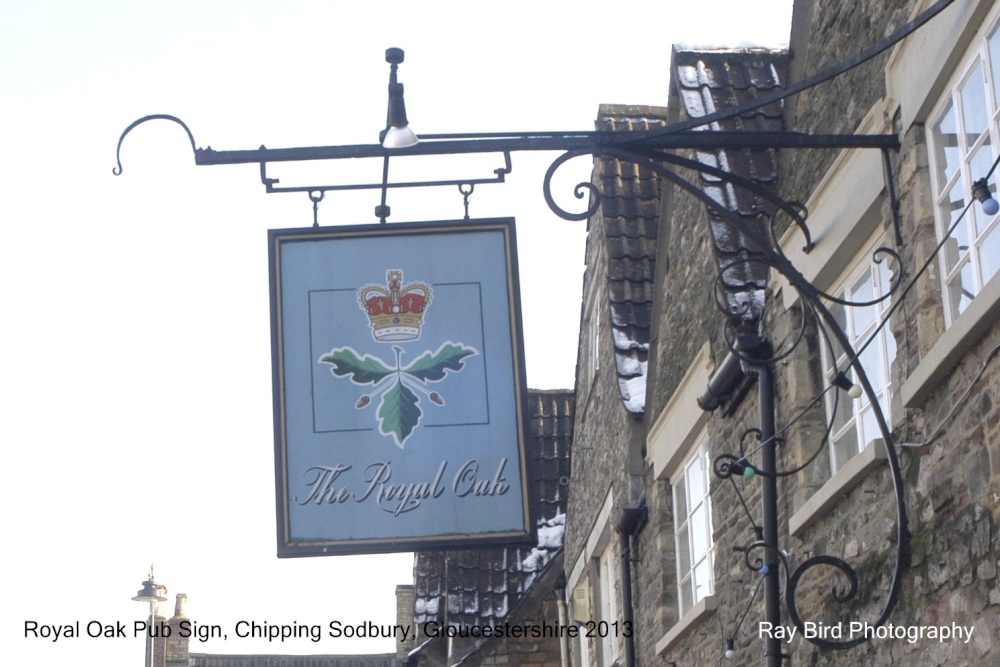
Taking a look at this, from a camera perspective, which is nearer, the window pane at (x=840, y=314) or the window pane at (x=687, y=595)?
the window pane at (x=840, y=314)

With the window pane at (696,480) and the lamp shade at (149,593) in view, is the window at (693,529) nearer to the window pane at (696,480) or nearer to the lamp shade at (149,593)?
the window pane at (696,480)

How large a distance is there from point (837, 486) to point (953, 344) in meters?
1.54

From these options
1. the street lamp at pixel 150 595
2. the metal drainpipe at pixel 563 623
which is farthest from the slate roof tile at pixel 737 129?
the street lamp at pixel 150 595

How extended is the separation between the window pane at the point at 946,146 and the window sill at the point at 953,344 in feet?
2.60

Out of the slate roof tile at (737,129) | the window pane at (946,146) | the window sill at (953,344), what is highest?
the slate roof tile at (737,129)

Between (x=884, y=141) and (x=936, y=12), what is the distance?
3.30 feet

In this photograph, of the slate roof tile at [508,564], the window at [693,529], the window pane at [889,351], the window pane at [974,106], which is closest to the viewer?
the window pane at [974,106]

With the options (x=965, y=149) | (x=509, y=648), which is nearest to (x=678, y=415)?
(x=965, y=149)

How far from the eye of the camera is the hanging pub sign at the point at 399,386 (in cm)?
762

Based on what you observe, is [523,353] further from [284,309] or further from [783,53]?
[783,53]

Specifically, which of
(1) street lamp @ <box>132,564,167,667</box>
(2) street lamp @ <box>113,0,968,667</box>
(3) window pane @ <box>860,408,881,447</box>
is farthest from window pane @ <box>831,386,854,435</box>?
(1) street lamp @ <box>132,564,167,667</box>

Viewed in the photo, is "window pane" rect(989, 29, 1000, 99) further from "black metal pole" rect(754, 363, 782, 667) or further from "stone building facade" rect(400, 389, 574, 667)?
"stone building facade" rect(400, 389, 574, 667)

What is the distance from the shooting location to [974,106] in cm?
598

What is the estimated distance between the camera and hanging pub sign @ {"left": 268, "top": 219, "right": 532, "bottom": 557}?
7.62 m
